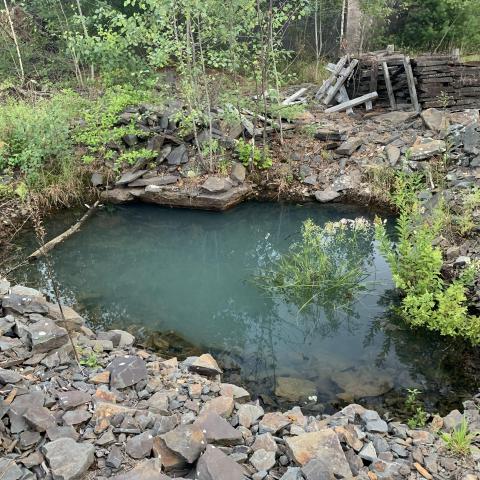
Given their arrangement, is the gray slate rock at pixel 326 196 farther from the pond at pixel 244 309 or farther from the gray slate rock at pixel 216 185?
the gray slate rock at pixel 216 185

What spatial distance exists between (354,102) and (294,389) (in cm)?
741

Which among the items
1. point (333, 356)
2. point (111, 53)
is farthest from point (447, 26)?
point (333, 356)

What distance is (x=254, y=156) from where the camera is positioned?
8.77m

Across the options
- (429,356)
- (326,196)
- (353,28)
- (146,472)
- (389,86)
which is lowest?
(429,356)

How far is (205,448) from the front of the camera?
300 cm

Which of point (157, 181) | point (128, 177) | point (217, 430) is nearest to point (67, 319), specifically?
point (217, 430)

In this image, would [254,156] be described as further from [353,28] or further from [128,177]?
[353,28]

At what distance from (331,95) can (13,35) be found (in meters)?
7.51

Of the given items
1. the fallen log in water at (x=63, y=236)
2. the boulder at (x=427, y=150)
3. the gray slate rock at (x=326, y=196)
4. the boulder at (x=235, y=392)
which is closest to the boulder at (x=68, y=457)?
the boulder at (x=235, y=392)

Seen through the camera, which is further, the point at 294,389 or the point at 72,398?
the point at 294,389

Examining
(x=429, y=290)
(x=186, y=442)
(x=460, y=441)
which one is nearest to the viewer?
(x=186, y=442)

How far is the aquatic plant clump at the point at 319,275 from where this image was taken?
18.8 ft

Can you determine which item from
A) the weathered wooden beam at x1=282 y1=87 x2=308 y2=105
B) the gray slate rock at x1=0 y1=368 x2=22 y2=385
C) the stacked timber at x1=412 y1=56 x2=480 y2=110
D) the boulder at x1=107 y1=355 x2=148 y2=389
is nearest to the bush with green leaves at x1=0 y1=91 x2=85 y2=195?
the weathered wooden beam at x1=282 y1=87 x2=308 y2=105

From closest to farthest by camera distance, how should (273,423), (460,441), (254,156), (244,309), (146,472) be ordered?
(146,472) → (460,441) → (273,423) → (244,309) → (254,156)
